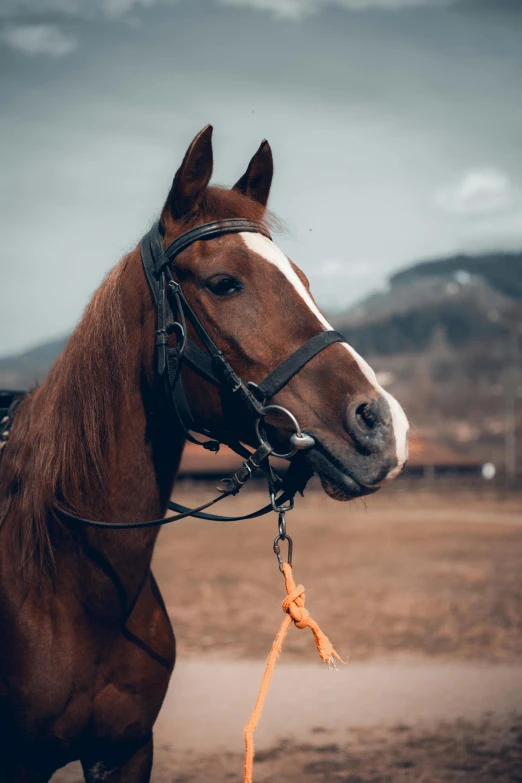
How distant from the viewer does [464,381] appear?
358 feet

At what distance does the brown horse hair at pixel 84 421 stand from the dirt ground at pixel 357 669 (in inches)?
33.1

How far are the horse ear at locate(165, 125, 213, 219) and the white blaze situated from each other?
22cm

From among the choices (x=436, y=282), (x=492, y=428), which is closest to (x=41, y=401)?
(x=492, y=428)

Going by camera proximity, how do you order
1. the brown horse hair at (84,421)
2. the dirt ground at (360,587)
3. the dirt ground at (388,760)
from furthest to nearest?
the dirt ground at (360,587) → the dirt ground at (388,760) → the brown horse hair at (84,421)

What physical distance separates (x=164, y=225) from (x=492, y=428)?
298 ft

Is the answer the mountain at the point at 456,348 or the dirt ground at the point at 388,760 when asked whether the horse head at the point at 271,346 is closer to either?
the dirt ground at the point at 388,760

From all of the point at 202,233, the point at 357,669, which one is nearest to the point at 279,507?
the point at 202,233

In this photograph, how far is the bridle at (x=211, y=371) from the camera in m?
2.30

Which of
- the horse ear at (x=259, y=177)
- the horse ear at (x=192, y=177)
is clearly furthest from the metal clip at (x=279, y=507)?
the horse ear at (x=259, y=177)

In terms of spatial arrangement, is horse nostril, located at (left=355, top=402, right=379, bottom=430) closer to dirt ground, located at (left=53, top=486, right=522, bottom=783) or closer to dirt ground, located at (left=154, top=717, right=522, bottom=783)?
dirt ground, located at (left=53, top=486, right=522, bottom=783)

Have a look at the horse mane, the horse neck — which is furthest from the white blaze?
the horse mane

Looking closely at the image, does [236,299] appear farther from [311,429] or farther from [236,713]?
[236,713]

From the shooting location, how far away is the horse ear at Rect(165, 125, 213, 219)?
240cm

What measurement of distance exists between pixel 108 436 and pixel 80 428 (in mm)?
99
